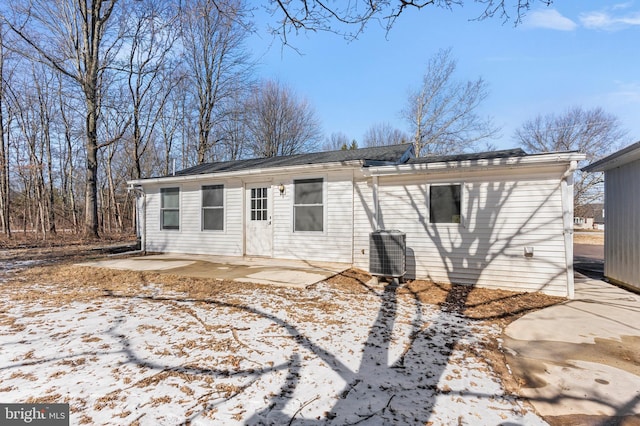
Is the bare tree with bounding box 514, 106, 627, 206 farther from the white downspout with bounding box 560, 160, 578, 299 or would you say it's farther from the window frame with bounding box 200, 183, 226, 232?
the window frame with bounding box 200, 183, 226, 232

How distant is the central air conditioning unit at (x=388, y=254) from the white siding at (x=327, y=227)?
1.34 metres

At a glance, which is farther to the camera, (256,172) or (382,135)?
(382,135)

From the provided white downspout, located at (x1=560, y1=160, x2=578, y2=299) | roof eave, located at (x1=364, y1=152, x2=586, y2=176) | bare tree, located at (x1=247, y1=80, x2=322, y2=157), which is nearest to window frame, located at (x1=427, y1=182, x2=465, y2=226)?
roof eave, located at (x1=364, y1=152, x2=586, y2=176)

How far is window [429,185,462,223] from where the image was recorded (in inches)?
235

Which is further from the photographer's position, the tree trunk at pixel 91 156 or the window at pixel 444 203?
the tree trunk at pixel 91 156

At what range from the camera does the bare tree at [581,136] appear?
22234mm

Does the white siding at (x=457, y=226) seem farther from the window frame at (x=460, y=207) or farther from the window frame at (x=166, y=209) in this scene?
Result: the window frame at (x=166, y=209)

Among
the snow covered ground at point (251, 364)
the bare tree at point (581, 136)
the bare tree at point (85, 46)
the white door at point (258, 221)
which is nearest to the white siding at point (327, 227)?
the white door at point (258, 221)

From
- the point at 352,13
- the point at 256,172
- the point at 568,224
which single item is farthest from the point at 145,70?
the point at 568,224

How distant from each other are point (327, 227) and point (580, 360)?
17.1ft

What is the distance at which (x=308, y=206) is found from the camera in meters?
7.66

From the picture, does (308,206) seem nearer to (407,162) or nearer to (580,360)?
(407,162)

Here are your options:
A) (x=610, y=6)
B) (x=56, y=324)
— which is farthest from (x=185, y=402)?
(x=610, y=6)

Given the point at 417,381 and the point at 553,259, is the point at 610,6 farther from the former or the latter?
the point at 417,381
